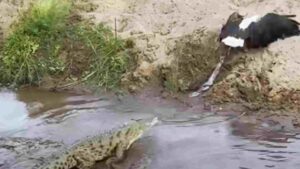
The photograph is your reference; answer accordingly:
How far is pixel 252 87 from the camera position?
781 cm

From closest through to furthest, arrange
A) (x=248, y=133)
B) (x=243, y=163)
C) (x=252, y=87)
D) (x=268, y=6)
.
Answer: (x=243, y=163) → (x=248, y=133) → (x=252, y=87) → (x=268, y=6)

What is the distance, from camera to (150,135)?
23.1ft

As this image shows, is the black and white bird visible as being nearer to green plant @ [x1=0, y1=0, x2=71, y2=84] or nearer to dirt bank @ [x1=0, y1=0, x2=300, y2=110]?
dirt bank @ [x1=0, y1=0, x2=300, y2=110]

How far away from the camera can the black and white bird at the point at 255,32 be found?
8.18 meters

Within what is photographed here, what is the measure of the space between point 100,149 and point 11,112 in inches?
82.5

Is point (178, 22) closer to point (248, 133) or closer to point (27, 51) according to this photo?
point (27, 51)

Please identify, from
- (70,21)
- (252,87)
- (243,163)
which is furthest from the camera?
(70,21)

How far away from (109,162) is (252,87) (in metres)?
2.08

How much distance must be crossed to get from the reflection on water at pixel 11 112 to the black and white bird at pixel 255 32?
6.41ft

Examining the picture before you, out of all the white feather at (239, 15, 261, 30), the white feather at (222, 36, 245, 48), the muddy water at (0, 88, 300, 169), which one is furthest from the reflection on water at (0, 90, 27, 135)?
the white feather at (239, 15, 261, 30)

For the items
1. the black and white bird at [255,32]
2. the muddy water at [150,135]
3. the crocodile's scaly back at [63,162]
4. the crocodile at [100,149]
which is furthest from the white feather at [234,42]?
the crocodile's scaly back at [63,162]

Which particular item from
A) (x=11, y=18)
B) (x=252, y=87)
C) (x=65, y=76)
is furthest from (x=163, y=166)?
(x=11, y=18)

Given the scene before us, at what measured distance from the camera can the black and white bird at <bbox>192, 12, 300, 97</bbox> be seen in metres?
8.18

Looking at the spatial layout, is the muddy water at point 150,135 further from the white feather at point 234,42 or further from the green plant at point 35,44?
the white feather at point 234,42
